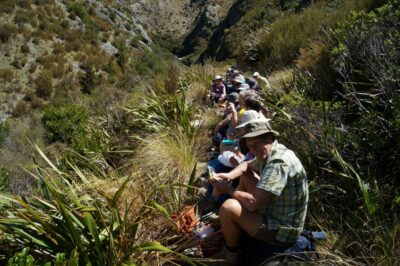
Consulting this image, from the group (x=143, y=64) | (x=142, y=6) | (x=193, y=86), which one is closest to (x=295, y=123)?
(x=193, y=86)

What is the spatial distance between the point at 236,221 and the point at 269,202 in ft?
1.04

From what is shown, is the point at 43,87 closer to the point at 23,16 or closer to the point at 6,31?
the point at 6,31

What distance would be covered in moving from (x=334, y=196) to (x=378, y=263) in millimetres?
1083

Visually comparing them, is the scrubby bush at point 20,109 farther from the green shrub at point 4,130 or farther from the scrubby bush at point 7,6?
the scrubby bush at point 7,6

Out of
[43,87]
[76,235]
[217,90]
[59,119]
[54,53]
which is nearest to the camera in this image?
[76,235]

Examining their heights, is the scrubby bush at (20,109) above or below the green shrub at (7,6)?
below

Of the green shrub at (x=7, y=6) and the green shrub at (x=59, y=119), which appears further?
the green shrub at (x=7, y=6)

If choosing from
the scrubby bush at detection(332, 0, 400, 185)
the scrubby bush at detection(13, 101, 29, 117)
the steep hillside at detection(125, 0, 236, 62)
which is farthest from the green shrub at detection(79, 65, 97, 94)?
the steep hillside at detection(125, 0, 236, 62)

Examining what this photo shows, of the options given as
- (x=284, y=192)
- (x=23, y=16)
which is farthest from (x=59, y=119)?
(x=284, y=192)

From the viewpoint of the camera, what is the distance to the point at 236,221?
3.10 meters

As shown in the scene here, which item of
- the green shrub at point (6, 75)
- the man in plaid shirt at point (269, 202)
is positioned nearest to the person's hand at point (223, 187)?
the man in plaid shirt at point (269, 202)

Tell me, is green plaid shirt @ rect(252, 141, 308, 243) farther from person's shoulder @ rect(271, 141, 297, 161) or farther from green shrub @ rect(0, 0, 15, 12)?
green shrub @ rect(0, 0, 15, 12)

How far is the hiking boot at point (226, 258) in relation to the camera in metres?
3.21

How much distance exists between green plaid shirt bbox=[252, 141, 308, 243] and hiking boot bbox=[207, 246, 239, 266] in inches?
18.0
